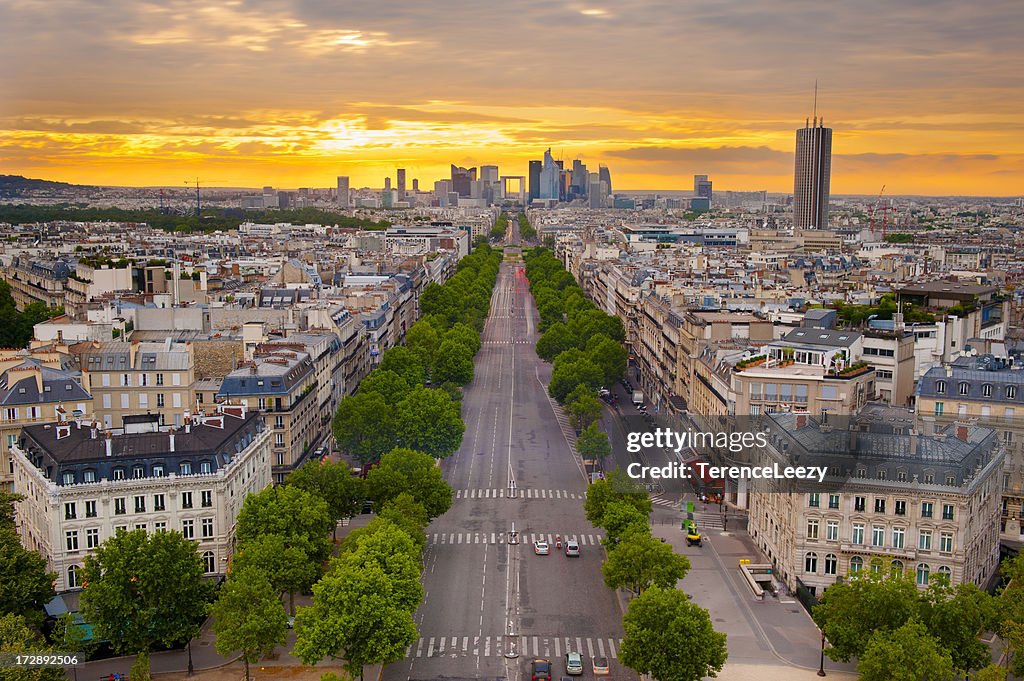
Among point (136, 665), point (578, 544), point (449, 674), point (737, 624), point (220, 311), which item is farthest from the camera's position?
point (220, 311)

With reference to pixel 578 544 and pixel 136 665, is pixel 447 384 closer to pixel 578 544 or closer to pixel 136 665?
pixel 578 544

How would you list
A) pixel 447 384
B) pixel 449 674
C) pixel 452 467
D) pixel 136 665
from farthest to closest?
pixel 447 384
pixel 452 467
pixel 449 674
pixel 136 665

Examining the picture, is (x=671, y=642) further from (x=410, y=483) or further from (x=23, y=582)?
→ (x=23, y=582)

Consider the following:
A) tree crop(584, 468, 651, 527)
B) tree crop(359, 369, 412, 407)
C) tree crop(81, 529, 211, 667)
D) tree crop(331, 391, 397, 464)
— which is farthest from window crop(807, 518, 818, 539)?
tree crop(359, 369, 412, 407)

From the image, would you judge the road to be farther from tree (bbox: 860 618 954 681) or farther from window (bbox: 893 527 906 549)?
window (bbox: 893 527 906 549)

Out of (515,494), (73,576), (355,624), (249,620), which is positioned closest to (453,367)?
(515,494)

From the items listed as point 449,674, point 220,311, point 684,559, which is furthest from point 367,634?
point 220,311
